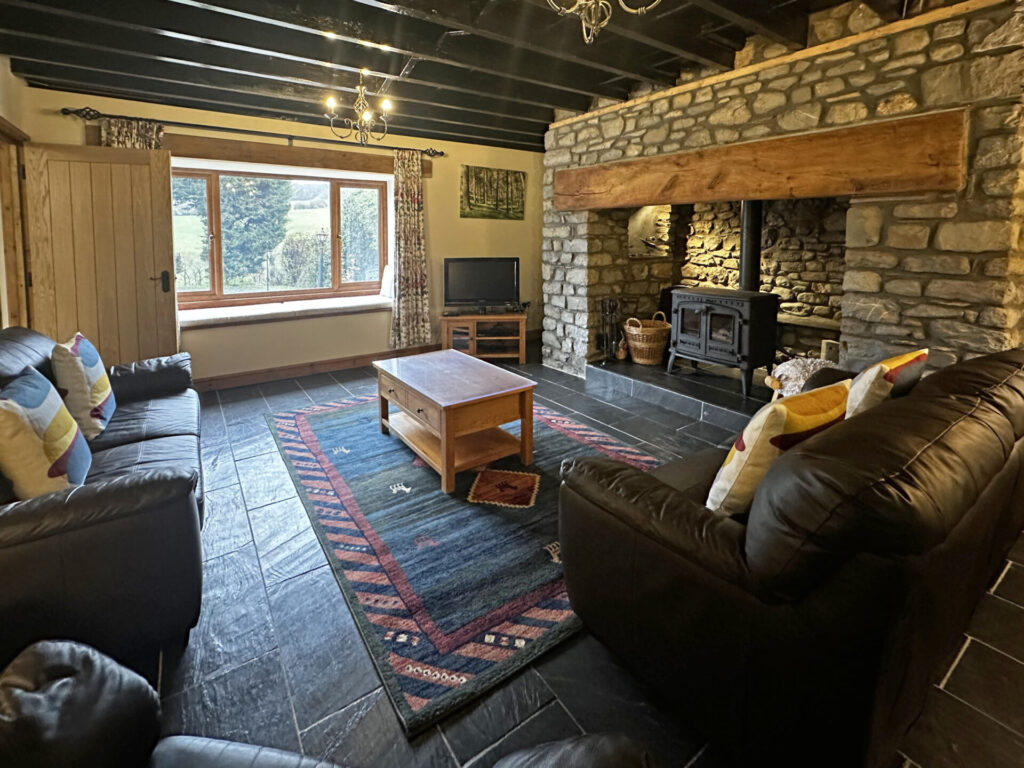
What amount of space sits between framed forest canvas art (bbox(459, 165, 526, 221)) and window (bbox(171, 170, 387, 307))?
889mm

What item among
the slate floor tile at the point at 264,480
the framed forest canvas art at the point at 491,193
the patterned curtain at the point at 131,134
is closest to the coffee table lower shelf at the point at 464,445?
the slate floor tile at the point at 264,480

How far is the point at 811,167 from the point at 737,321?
109 cm

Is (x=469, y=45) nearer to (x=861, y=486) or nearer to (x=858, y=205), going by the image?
(x=858, y=205)

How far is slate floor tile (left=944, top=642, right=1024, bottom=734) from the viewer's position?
1619 mm

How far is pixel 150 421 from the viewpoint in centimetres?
276

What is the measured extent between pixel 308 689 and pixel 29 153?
416 cm

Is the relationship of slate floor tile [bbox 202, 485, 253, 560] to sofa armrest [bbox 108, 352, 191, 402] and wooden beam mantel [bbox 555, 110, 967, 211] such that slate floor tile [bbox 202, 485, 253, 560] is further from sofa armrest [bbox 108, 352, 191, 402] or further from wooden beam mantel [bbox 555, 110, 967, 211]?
wooden beam mantel [bbox 555, 110, 967, 211]

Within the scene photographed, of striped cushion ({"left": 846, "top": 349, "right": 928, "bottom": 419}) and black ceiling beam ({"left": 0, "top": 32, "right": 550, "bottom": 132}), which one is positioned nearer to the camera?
striped cushion ({"left": 846, "top": 349, "right": 928, "bottom": 419})

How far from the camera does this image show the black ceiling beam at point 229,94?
3.75 m

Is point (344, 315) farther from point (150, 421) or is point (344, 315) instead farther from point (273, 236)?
point (150, 421)

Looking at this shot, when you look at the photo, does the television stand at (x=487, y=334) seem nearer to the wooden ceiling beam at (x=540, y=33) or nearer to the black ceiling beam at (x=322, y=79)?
the black ceiling beam at (x=322, y=79)

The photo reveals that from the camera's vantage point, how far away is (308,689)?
1724mm

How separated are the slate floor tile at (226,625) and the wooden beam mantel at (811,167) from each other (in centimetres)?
359

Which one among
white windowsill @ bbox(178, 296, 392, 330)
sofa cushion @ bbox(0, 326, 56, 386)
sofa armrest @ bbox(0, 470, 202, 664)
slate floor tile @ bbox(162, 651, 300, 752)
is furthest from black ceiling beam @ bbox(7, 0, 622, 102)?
slate floor tile @ bbox(162, 651, 300, 752)
